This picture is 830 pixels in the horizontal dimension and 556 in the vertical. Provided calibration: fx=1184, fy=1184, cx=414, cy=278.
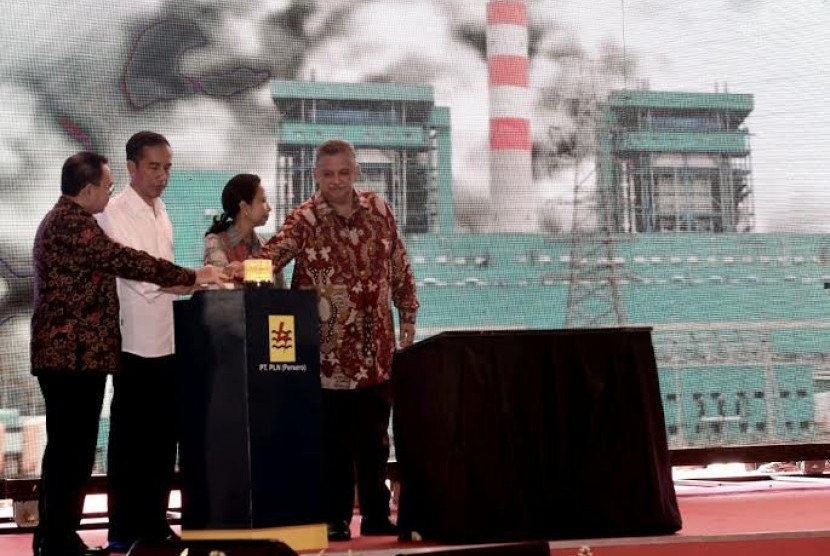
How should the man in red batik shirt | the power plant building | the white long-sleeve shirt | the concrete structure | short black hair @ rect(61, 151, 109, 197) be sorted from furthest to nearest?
the concrete structure, the power plant building, the man in red batik shirt, the white long-sleeve shirt, short black hair @ rect(61, 151, 109, 197)

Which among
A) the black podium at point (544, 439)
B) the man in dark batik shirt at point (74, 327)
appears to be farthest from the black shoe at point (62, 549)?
the black podium at point (544, 439)

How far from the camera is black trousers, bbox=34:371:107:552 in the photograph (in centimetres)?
328

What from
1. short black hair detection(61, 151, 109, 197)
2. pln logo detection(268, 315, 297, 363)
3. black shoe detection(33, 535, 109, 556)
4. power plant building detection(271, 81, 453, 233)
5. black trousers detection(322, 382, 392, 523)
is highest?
power plant building detection(271, 81, 453, 233)

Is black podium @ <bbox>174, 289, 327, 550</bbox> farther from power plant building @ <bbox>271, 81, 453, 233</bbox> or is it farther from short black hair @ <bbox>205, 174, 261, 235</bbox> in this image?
power plant building @ <bbox>271, 81, 453, 233</bbox>

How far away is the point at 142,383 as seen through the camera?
3.54 meters

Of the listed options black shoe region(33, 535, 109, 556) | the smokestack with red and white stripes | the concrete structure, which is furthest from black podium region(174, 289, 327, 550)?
the concrete structure

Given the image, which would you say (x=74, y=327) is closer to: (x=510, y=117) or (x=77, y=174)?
(x=77, y=174)

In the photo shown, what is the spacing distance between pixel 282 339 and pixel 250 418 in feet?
0.76

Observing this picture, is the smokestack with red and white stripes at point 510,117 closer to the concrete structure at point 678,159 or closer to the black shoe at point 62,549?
the concrete structure at point 678,159

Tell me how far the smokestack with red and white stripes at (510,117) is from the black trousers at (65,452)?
2422 millimetres

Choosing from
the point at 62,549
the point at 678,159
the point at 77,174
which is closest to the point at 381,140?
the point at 678,159

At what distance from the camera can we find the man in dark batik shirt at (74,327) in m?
3.29

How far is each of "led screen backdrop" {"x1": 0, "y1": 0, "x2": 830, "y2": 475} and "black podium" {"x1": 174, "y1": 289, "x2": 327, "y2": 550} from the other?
1.76m

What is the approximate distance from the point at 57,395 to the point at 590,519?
1518 mm
